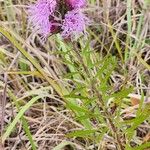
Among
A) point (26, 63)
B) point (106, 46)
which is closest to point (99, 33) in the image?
point (106, 46)

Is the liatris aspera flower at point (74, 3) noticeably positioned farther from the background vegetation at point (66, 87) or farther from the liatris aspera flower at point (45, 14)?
the background vegetation at point (66, 87)

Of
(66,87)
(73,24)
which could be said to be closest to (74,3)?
(73,24)

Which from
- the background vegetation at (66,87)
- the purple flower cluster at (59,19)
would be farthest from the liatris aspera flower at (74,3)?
the background vegetation at (66,87)

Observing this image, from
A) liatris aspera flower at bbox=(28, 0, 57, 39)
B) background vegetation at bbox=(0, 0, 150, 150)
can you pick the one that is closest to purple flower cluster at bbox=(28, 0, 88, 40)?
liatris aspera flower at bbox=(28, 0, 57, 39)

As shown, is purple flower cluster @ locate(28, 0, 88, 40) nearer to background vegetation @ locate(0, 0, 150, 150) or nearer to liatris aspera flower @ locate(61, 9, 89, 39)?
liatris aspera flower @ locate(61, 9, 89, 39)

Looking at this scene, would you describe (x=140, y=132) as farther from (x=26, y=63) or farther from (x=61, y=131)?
(x=26, y=63)
